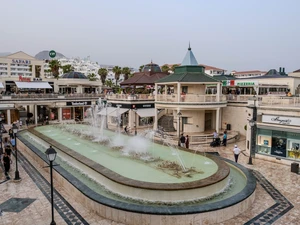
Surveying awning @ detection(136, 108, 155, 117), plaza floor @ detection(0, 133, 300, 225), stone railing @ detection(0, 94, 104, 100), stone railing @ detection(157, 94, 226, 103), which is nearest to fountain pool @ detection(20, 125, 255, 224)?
plaza floor @ detection(0, 133, 300, 225)

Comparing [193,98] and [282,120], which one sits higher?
[193,98]

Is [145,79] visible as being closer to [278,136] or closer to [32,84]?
[32,84]

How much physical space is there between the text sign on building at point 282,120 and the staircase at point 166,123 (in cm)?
1132

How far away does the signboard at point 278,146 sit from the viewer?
16.8 m

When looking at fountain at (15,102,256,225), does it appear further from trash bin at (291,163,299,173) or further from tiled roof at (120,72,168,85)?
tiled roof at (120,72,168,85)

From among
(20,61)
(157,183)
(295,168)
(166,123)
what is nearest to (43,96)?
(20,61)

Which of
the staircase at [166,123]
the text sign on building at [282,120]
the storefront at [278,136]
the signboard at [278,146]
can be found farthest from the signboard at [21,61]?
the signboard at [278,146]

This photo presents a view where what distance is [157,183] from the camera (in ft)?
32.9

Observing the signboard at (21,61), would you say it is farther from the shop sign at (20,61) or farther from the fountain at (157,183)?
the fountain at (157,183)

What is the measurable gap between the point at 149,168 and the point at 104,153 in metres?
4.34

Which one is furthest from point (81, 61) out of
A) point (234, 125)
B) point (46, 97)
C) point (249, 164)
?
point (249, 164)

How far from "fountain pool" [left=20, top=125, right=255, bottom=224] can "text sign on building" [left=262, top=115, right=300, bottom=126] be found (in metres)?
5.45

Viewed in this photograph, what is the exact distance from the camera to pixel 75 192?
10742mm

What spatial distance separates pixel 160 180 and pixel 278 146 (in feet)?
33.9
